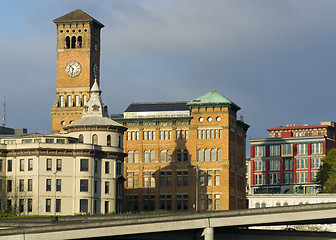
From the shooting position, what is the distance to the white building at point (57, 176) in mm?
154250

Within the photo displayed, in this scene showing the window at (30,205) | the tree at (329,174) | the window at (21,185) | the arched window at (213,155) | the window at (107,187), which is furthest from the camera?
the arched window at (213,155)

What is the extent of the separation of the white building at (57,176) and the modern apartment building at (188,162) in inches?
1418

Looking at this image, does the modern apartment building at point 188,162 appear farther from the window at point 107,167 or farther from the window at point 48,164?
the window at point 48,164

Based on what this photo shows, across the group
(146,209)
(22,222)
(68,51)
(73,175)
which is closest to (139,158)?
(146,209)

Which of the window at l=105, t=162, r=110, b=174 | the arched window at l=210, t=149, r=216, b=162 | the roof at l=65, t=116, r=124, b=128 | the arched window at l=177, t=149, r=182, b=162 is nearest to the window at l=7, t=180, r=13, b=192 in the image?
the roof at l=65, t=116, r=124, b=128

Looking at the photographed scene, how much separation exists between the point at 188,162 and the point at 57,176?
1841 inches

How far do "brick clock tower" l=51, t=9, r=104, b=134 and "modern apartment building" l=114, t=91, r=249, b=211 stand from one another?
15.3 metres

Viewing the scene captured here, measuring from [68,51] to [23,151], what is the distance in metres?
46.5

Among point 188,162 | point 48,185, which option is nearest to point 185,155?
point 188,162

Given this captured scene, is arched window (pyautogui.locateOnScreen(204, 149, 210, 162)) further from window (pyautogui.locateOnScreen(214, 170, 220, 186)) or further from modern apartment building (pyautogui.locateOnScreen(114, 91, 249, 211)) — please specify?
window (pyautogui.locateOnScreen(214, 170, 220, 186))

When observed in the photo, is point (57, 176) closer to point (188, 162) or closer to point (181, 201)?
point (181, 201)

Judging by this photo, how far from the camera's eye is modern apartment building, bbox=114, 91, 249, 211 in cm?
19450

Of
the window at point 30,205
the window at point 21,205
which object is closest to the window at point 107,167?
the window at point 30,205

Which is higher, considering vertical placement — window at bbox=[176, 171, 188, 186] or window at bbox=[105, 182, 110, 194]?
window at bbox=[176, 171, 188, 186]
